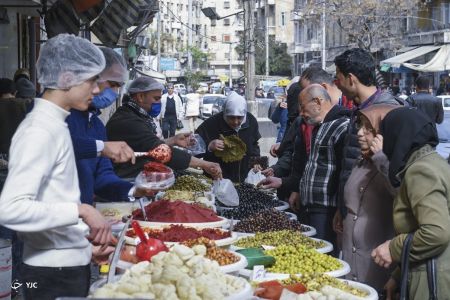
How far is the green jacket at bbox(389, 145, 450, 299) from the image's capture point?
15.2 feet

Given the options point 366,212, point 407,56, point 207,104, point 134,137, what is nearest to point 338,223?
point 366,212

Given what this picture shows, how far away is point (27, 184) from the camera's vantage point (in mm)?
3588

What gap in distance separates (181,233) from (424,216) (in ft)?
4.64

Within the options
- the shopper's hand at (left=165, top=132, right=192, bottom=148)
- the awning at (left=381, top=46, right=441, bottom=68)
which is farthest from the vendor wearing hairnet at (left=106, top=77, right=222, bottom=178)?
the awning at (left=381, top=46, right=441, bottom=68)

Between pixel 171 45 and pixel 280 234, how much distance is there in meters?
106

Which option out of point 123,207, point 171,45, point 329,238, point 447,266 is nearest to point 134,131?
point 123,207

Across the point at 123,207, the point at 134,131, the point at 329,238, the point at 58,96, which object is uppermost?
the point at 58,96

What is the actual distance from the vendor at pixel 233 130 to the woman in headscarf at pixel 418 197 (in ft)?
14.2

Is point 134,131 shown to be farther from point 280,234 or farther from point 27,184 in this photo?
point 27,184

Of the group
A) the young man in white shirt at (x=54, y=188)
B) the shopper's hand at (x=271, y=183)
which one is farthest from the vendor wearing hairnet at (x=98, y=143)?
the shopper's hand at (x=271, y=183)

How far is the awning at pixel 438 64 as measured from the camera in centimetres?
4512

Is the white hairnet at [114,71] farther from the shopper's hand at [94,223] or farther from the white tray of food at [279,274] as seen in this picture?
the shopper's hand at [94,223]

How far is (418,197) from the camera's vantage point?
4664 mm

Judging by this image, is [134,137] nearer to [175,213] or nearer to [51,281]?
[175,213]
